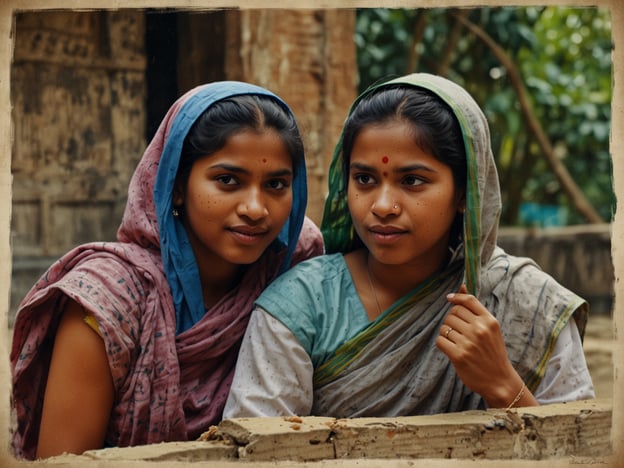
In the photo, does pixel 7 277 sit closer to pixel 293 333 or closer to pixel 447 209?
pixel 293 333

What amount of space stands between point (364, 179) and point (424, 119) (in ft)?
0.86

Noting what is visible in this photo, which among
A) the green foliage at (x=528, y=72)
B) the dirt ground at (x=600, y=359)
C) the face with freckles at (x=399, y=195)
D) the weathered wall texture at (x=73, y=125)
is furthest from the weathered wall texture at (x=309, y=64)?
the green foliage at (x=528, y=72)

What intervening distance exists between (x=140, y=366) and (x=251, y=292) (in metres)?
0.46

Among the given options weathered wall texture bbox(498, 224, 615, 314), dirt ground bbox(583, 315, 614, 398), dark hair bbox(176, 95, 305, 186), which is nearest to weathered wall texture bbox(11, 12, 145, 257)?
dark hair bbox(176, 95, 305, 186)

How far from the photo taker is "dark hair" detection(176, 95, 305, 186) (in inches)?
104

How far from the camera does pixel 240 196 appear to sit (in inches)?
102

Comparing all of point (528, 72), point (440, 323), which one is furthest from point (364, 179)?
point (528, 72)

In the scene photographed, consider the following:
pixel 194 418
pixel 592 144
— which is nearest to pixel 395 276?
pixel 194 418

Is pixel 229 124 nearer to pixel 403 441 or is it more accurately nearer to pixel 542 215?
pixel 403 441

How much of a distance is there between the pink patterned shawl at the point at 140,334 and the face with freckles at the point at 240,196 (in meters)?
0.20

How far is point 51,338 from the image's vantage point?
2.70 m

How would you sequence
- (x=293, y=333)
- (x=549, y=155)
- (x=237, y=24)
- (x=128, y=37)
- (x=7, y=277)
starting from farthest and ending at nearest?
1. (x=549, y=155)
2. (x=128, y=37)
3. (x=237, y=24)
4. (x=293, y=333)
5. (x=7, y=277)

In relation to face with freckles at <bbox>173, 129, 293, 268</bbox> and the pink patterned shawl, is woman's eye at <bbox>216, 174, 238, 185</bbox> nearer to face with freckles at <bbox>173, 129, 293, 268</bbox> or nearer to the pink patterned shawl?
face with freckles at <bbox>173, 129, 293, 268</bbox>

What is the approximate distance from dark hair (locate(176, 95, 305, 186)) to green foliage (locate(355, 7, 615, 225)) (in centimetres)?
597
